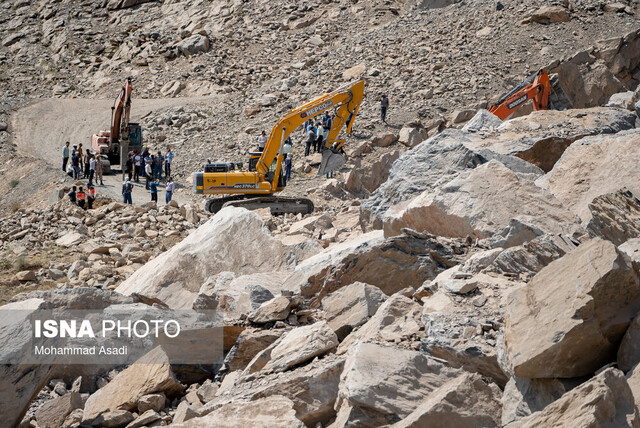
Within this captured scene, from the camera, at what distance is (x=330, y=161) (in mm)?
20172

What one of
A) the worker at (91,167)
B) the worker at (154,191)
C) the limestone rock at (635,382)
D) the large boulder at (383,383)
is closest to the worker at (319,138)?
the worker at (154,191)

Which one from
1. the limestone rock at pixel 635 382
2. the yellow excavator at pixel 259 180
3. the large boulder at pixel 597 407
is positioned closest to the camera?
the large boulder at pixel 597 407

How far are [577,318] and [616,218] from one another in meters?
2.43

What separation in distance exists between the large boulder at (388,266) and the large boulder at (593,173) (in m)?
1.88

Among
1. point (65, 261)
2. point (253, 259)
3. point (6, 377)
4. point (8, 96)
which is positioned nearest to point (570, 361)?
point (6, 377)

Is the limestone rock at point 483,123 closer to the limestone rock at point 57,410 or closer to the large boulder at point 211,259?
the large boulder at point 211,259

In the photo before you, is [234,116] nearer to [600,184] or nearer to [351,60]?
[351,60]

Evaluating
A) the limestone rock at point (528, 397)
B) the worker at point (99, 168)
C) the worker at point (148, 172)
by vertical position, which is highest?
the limestone rock at point (528, 397)

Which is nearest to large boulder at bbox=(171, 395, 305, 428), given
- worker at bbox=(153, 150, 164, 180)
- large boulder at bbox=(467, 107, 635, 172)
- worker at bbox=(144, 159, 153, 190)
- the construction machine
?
large boulder at bbox=(467, 107, 635, 172)

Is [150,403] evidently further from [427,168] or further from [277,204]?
[277,204]

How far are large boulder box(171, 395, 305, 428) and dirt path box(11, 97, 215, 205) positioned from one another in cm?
2246

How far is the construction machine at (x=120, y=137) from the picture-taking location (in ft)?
76.9

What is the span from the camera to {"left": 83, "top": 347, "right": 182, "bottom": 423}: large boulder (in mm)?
5965

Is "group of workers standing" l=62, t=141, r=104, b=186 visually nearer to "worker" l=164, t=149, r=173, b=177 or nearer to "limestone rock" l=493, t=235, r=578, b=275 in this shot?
"worker" l=164, t=149, r=173, b=177
